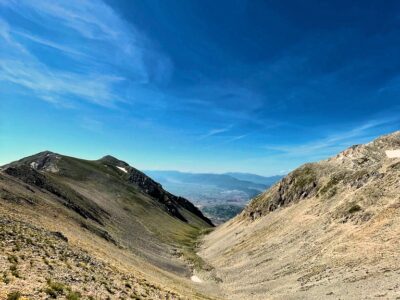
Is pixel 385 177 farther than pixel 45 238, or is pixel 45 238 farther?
pixel 385 177

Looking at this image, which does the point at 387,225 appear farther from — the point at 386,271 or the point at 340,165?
the point at 340,165

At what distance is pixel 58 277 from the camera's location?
98.7 ft

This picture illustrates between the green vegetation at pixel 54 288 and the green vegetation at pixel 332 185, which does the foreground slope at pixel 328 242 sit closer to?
the green vegetation at pixel 332 185

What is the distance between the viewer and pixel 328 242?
67.3 m

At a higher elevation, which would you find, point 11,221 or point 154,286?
point 11,221

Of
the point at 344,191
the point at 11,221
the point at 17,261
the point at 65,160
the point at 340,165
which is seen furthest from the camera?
the point at 65,160

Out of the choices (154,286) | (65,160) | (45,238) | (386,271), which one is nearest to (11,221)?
(45,238)

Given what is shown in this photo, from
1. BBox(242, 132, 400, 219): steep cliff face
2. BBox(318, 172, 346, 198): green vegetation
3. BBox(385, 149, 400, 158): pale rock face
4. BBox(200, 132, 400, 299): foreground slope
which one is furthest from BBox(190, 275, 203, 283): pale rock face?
BBox(385, 149, 400, 158): pale rock face

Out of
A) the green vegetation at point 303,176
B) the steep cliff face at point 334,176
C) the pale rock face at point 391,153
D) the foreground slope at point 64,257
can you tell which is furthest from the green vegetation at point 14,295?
the pale rock face at point 391,153

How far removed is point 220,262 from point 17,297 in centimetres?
7385

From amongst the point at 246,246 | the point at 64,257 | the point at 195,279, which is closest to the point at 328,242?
the point at 195,279

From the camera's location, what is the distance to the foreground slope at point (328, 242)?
161ft

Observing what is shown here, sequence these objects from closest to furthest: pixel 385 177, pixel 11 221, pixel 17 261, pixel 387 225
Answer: pixel 17 261, pixel 11 221, pixel 387 225, pixel 385 177

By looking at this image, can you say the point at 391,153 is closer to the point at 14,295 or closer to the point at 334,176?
the point at 334,176
